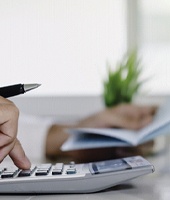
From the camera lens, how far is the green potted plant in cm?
117

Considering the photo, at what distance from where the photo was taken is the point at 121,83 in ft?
3.87

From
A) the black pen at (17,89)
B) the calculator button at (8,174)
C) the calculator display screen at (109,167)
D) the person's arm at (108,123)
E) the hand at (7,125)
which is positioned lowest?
the person's arm at (108,123)

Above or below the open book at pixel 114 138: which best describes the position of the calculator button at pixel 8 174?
above

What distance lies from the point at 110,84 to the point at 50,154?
0.97 ft

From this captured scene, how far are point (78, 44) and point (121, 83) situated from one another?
1.99 feet

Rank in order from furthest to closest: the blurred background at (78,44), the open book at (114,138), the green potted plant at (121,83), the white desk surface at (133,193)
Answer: the blurred background at (78,44) < the green potted plant at (121,83) < the open book at (114,138) < the white desk surface at (133,193)

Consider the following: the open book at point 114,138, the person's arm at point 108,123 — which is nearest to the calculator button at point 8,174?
the open book at point 114,138

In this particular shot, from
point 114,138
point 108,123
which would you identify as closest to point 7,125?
point 114,138

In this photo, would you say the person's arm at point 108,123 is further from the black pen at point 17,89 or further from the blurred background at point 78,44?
the blurred background at point 78,44

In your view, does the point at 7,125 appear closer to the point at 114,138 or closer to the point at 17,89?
the point at 17,89

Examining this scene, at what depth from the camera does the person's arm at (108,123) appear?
0.88m

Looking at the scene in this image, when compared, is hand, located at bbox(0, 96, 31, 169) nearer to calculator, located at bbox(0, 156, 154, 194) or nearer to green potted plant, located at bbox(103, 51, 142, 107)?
calculator, located at bbox(0, 156, 154, 194)

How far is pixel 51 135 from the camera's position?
1.01 metres

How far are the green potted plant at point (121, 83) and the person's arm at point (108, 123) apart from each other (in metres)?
0.15
